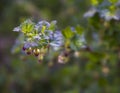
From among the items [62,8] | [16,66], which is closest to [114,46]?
[16,66]

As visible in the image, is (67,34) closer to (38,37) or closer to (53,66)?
(38,37)

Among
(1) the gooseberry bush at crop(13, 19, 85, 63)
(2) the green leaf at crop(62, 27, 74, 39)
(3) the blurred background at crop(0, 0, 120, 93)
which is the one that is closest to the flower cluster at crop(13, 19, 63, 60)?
(1) the gooseberry bush at crop(13, 19, 85, 63)

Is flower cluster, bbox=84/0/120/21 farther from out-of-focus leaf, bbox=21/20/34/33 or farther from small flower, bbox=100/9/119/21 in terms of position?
out-of-focus leaf, bbox=21/20/34/33

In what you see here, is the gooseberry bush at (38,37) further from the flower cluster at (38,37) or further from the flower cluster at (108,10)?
the flower cluster at (108,10)

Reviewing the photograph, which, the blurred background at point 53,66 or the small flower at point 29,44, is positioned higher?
the blurred background at point 53,66

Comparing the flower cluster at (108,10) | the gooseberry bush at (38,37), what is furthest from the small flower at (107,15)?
the gooseberry bush at (38,37)

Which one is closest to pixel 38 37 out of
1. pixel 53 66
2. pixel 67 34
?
pixel 67 34

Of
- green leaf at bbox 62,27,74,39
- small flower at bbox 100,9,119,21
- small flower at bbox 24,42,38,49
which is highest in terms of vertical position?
small flower at bbox 100,9,119,21

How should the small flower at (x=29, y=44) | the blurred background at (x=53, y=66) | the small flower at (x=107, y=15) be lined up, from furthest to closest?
the blurred background at (x=53, y=66) < the small flower at (x=107, y=15) < the small flower at (x=29, y=44)
